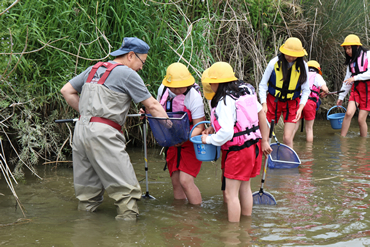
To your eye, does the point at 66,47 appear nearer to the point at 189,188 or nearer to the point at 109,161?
the point at 109,161

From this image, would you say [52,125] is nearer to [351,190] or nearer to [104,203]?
[104,203]

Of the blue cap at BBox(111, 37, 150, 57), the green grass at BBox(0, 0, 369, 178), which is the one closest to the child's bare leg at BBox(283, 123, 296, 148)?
the green grass at BBox(0, 0, 369, 178)

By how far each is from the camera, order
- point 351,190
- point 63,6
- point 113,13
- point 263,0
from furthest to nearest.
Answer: point 263,0, point 113,13, point 63,6, point 351,190

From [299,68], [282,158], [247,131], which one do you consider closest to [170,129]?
[247,131]

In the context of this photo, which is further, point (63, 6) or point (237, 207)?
point (63, 6)

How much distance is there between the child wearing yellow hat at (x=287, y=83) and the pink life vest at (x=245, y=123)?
2050 mm

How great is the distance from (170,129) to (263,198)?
137 cm

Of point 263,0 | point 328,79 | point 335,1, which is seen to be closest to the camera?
point 263,0

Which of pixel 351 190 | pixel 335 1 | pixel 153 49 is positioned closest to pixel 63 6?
pixel 153 49

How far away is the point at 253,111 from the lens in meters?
3.92

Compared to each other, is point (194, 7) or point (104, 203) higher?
point (194, 7)

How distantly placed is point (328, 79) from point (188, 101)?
25.1 ft

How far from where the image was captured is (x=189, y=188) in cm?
462

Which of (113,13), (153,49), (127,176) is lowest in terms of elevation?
(127,176)
